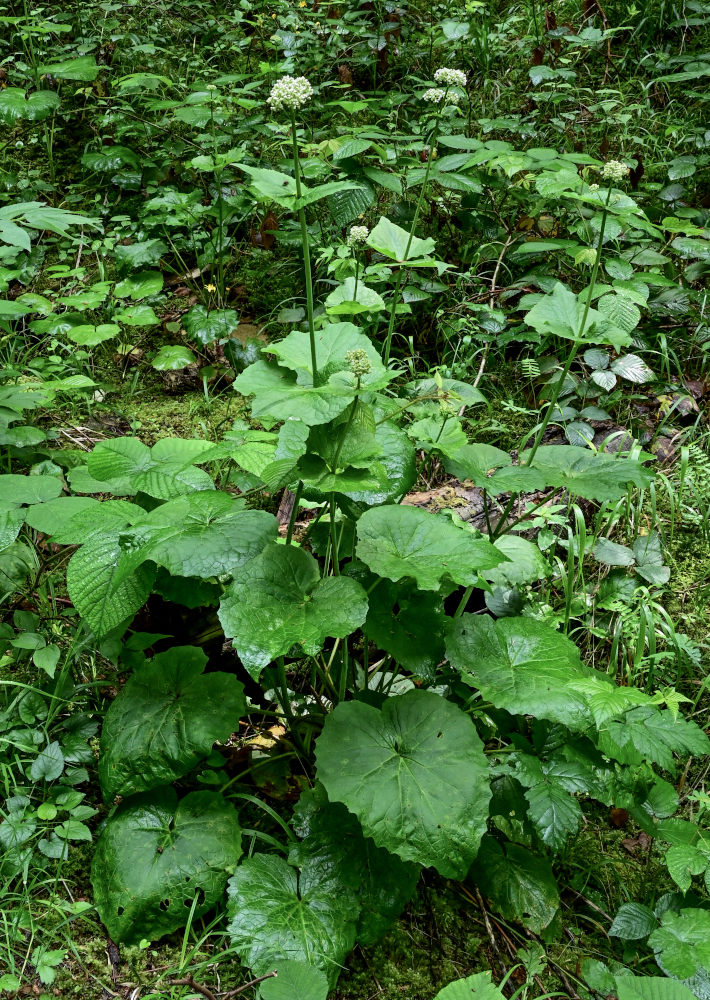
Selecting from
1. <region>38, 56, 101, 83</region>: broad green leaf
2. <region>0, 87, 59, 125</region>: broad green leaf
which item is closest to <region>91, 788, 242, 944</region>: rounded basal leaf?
<region>0, 87, 59, 125</region>: broad green leaf

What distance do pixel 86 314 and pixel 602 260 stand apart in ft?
8.21

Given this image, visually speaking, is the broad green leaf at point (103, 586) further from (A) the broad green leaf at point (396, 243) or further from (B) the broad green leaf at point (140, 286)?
(B) the broad green leaf at point (140, 286)

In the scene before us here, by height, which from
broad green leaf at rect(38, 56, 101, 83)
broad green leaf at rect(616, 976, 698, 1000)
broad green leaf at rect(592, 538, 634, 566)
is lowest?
broad green leaf at rect(616, 976, 698, 1000)

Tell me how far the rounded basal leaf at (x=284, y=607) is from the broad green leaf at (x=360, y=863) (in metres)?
A: 0.49

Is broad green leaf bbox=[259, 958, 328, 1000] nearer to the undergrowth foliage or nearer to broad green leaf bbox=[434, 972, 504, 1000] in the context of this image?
Result: the undergrowth foliage

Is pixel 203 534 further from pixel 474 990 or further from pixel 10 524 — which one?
pixel 474 990

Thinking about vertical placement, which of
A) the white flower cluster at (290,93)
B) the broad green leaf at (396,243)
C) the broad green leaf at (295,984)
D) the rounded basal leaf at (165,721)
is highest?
the white flower cluster at (290,93)

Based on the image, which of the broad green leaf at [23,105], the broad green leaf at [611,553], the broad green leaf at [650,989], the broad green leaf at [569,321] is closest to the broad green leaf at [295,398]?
the broad green leaf at [569,321]

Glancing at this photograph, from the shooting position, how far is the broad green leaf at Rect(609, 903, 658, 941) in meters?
1.81

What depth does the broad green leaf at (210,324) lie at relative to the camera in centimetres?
334

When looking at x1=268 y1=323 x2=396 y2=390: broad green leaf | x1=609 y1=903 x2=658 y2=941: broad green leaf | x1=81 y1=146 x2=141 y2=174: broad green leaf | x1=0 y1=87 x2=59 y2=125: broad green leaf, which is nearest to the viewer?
x1=268 y1=323 x2=396 y2=390: broad green leaf

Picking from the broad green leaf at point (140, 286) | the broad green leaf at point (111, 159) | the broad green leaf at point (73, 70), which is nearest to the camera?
the broad green leaf at point (140, 286)

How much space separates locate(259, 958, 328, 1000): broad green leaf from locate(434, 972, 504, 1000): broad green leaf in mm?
225

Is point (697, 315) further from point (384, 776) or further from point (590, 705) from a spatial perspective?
point (384, 776)
